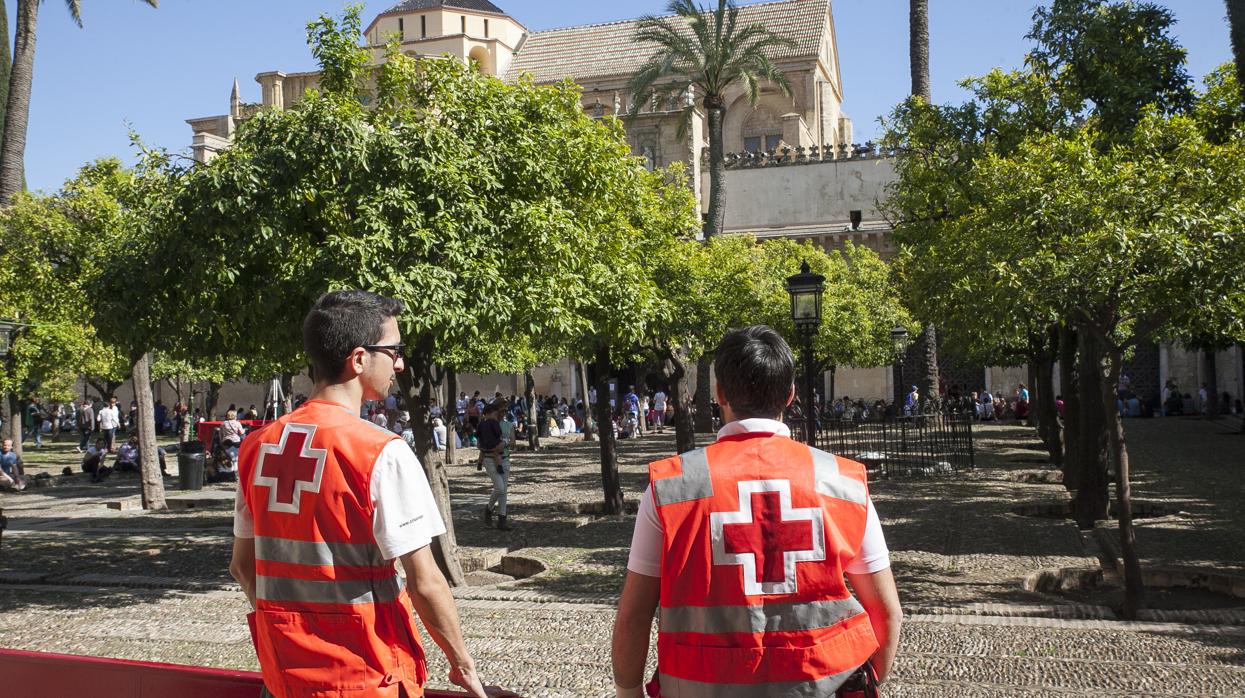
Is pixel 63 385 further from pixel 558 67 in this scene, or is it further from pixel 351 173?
pixel 558 67

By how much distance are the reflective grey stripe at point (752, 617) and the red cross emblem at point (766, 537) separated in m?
0.04

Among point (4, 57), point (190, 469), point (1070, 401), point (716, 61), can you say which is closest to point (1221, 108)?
point (1070, 401)

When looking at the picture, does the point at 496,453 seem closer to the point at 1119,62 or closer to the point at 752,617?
the point at 1119,62

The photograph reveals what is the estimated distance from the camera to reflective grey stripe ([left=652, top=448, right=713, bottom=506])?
234 centimetres

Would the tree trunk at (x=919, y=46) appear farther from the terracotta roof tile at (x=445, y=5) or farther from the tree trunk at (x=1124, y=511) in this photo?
the terracotta roof tile at (x=445, y=5)

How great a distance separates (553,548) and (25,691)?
9.25 m

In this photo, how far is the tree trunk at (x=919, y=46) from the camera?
23.8 metres

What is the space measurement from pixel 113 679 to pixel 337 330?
126cm

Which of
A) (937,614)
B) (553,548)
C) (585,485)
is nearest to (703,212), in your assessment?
(585,485)

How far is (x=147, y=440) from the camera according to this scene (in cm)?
1620

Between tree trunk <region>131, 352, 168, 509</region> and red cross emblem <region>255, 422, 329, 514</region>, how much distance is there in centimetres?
1426

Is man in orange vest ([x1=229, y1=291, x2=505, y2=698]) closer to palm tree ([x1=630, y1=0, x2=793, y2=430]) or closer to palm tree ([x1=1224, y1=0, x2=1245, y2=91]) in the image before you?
palm tree ([x1=1224, y1=0, x2=1245, y2=91])

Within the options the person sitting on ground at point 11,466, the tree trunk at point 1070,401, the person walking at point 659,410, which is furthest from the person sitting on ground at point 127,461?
the person walking at point 659,410

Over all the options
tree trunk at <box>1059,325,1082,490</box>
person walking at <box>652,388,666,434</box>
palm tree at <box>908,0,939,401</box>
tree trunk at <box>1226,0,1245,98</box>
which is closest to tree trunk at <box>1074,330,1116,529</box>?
tree trunk at <box>1059,325,1082,490</box>
